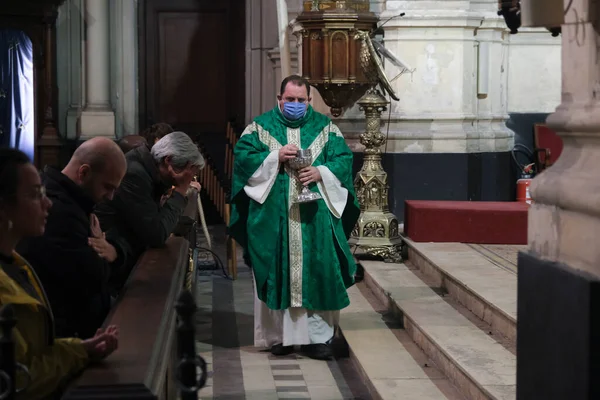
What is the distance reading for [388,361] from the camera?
613 cm

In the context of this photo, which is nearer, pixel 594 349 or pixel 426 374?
pixel 594 349

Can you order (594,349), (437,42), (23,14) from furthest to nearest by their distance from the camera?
(23,14) < (437,42) < (594,349)

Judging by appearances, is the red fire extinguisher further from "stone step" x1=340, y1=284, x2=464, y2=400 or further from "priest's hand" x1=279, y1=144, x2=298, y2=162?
"priest's hand" x1=279, y1=144, x2=298, y2=162

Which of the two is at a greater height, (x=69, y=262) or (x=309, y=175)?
(x=309, y=175)

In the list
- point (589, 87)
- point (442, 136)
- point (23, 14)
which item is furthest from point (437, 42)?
point (589, 87)

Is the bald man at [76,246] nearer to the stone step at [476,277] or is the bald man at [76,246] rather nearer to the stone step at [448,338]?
the stone step at [448,338]

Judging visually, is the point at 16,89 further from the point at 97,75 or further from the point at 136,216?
the point at 136,216

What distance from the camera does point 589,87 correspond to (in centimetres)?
330

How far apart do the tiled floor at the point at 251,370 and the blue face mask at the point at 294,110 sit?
55.2 inches

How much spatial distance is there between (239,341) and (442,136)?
11.7 ft

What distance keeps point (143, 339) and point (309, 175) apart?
3617mm

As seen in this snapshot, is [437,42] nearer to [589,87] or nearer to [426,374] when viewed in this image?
[426,374]

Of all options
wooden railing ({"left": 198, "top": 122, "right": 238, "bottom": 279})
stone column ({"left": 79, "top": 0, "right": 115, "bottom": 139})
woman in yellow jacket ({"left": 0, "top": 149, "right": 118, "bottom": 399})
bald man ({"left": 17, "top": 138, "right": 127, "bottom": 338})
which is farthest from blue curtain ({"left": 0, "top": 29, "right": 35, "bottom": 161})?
woman in yellow jacket ({"left": 0, "top": 149, "right": 118, "bottom": 399})

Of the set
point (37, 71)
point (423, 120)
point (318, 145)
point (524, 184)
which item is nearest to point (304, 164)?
point (318, 145)
